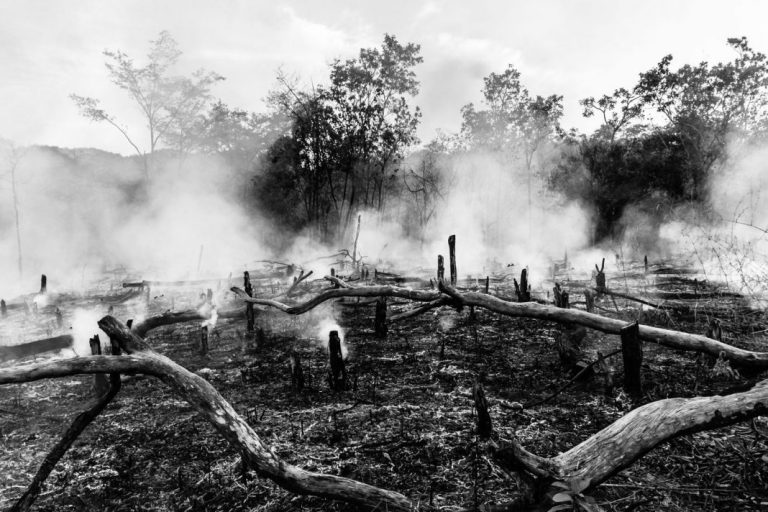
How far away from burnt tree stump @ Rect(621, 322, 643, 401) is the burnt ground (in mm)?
248

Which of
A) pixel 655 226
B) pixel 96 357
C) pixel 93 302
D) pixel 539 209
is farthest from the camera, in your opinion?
pixel 539 209

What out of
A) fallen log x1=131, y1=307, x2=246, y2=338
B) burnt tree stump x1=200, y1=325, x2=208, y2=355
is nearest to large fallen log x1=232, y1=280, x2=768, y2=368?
fallen log x1=131, y1=307, x2=246, y2=338

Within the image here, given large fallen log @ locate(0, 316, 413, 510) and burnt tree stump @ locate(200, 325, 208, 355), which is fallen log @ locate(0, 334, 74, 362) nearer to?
burnt tree stump @ locate(200, 325, 208, 355)

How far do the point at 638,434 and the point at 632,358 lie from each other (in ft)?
10.6

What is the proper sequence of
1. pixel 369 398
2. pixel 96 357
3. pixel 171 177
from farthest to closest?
pixel 171 177
pixel 369 398
pixel 96 357

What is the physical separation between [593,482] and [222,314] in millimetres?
6627

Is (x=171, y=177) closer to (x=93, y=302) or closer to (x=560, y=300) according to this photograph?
(x=93, y=302)

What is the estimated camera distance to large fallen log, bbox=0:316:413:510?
9.40 feet

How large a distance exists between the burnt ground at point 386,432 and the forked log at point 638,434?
0.26 m

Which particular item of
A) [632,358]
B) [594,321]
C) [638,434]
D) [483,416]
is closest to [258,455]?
[638,434]

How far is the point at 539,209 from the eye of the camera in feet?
123

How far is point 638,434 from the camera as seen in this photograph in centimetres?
274

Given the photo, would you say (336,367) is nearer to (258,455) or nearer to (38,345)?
(258,455)

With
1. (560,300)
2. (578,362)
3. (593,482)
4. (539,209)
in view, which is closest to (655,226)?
(539,209)
